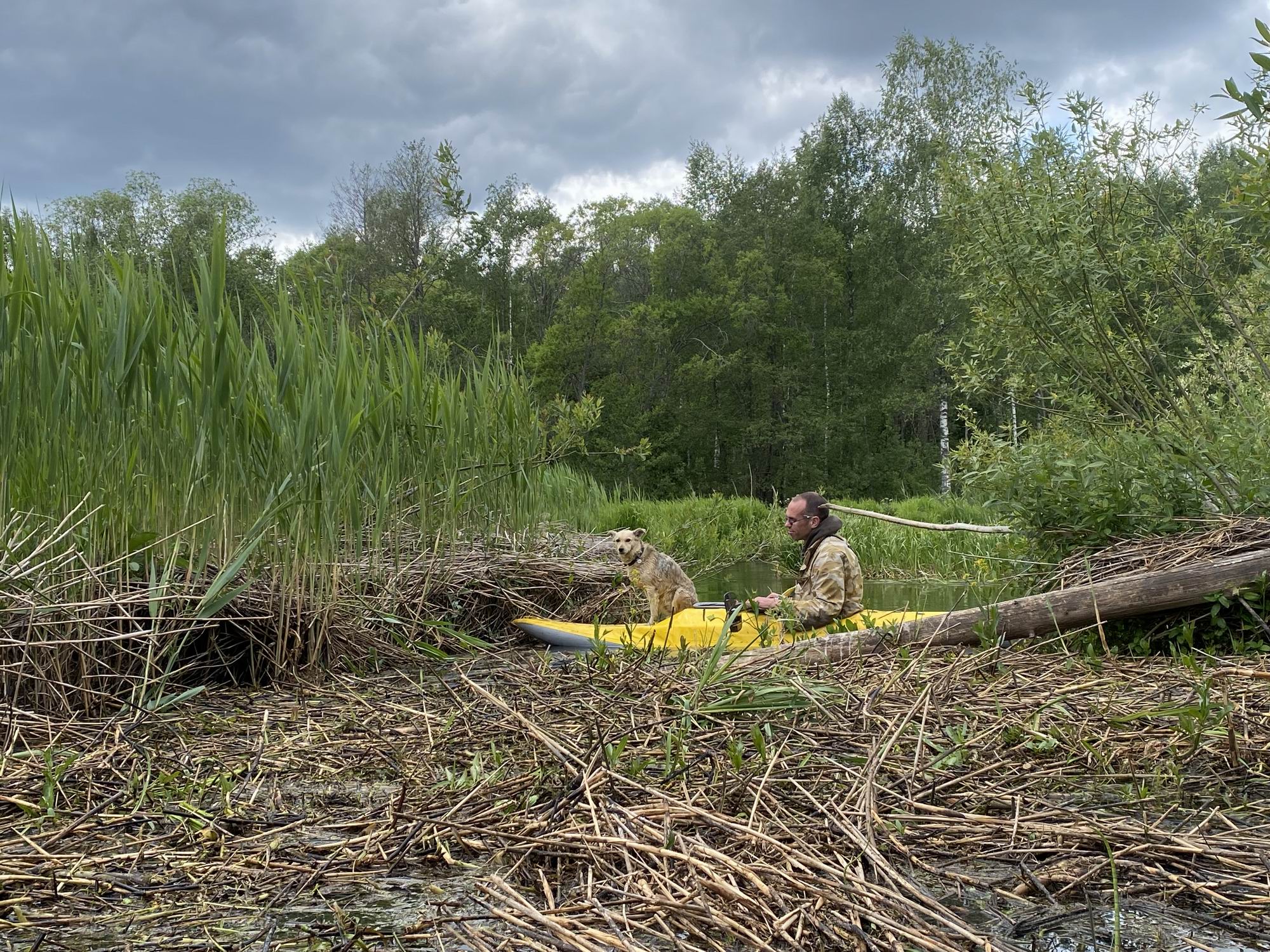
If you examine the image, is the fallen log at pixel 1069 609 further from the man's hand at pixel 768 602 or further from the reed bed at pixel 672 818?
the man's hand at pixel 768 602

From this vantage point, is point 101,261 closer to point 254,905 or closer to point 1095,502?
point 254,905

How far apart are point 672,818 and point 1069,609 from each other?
3.02 m

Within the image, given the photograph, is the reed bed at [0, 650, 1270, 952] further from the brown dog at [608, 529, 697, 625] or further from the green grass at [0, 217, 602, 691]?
the brown dog at [608, 529, 697, 625]

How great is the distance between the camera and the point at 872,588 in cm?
1158

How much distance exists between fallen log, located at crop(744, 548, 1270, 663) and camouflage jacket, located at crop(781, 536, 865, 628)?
1.28 m

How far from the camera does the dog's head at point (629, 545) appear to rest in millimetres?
7020

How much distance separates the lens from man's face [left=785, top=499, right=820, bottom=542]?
6.50m

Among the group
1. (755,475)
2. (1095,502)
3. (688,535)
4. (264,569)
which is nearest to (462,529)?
(264,569)

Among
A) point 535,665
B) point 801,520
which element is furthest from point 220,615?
point 801,520

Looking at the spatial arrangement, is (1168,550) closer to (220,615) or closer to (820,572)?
(820,572)

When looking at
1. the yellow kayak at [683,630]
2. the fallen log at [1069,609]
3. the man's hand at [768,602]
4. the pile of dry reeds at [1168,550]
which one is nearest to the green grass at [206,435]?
the yellow kayak at [683,630]

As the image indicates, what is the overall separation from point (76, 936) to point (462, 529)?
453cm

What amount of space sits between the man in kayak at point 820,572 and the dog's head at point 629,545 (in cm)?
119

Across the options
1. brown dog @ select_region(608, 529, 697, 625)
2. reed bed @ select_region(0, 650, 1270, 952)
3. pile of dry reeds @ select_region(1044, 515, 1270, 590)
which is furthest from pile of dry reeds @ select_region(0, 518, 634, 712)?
pile of dry reeds @ select_region(1044, 515, 1270, 590)
